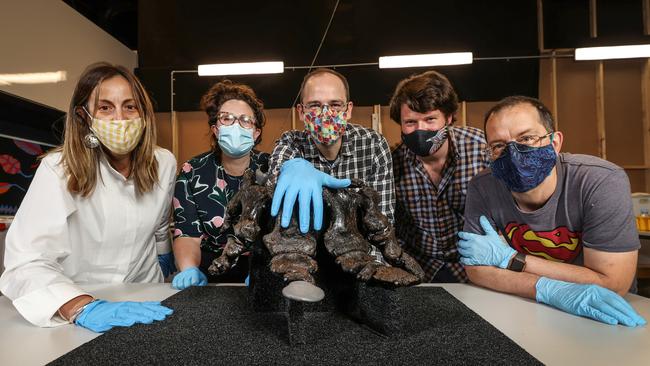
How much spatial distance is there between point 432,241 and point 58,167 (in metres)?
1.96

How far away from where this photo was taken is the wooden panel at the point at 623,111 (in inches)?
255

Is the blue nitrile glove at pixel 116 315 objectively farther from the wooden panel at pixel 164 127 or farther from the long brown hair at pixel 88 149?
the wooden panel at pixel 164 127

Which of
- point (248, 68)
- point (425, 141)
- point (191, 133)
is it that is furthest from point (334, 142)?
point (191, 133)

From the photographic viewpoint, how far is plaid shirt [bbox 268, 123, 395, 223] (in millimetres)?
2156

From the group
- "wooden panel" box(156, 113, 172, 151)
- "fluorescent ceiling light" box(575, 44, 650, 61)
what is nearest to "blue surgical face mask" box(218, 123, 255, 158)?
"fluorescent ceiling light" box(575, 44, 650, 61)

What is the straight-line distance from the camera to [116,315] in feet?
4.07

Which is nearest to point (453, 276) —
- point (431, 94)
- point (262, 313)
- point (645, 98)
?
point (431, 94)

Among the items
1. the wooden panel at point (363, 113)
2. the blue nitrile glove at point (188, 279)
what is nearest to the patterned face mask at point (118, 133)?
the blue nitrile glove at point (188, 279)

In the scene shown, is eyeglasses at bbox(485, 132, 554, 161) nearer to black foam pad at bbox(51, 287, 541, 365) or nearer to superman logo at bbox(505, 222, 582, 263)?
superman logo at bbox(505, 222, 582, 263)

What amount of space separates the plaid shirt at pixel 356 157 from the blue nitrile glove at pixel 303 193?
0.83m

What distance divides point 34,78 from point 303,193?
4.74 m

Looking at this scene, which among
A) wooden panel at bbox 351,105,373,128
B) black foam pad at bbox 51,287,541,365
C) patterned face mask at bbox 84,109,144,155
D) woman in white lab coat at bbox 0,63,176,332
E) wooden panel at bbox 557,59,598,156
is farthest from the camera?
wooden panel at bbox 557,59,598,156

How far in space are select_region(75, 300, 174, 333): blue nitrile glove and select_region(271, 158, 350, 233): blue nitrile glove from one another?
0.50 metres

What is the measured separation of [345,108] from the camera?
6.76 feet
